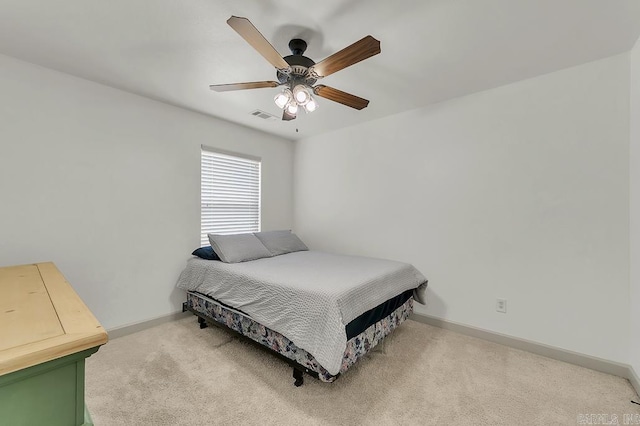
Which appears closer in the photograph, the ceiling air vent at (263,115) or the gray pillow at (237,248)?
the gray pillow at (237,248)

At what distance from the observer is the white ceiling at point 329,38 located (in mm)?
1554

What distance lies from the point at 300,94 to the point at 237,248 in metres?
1.80

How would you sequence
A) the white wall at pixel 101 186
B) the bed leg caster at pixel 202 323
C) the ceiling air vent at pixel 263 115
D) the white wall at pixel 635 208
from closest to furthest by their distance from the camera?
the white wall at pixel 635 208
the white wall at pixel 101 186
the bed leg caster at pixel 202 323
the ceiling air vent at pixel 263 115

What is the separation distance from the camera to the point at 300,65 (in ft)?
5.77

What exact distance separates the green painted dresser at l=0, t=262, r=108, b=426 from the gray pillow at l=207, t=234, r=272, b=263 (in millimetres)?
1814

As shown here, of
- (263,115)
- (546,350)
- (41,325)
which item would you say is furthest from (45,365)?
(546,350)

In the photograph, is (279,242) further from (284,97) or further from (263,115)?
(284,97)

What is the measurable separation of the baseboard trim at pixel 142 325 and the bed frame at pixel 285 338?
0.26 m

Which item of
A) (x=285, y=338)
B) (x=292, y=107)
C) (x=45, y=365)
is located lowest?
(x=285, y=338)

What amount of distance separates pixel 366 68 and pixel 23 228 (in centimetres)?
301

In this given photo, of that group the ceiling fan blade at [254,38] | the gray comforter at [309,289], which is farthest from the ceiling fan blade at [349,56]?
the gray comforter at [309,289]

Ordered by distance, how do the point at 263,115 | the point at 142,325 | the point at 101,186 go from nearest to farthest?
the point at 101,186 → the point at 142,325 → the point at 263,115

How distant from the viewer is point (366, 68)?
2166mm

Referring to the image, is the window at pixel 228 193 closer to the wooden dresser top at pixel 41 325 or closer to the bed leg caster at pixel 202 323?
the bed leg caster at pixel 202 323
